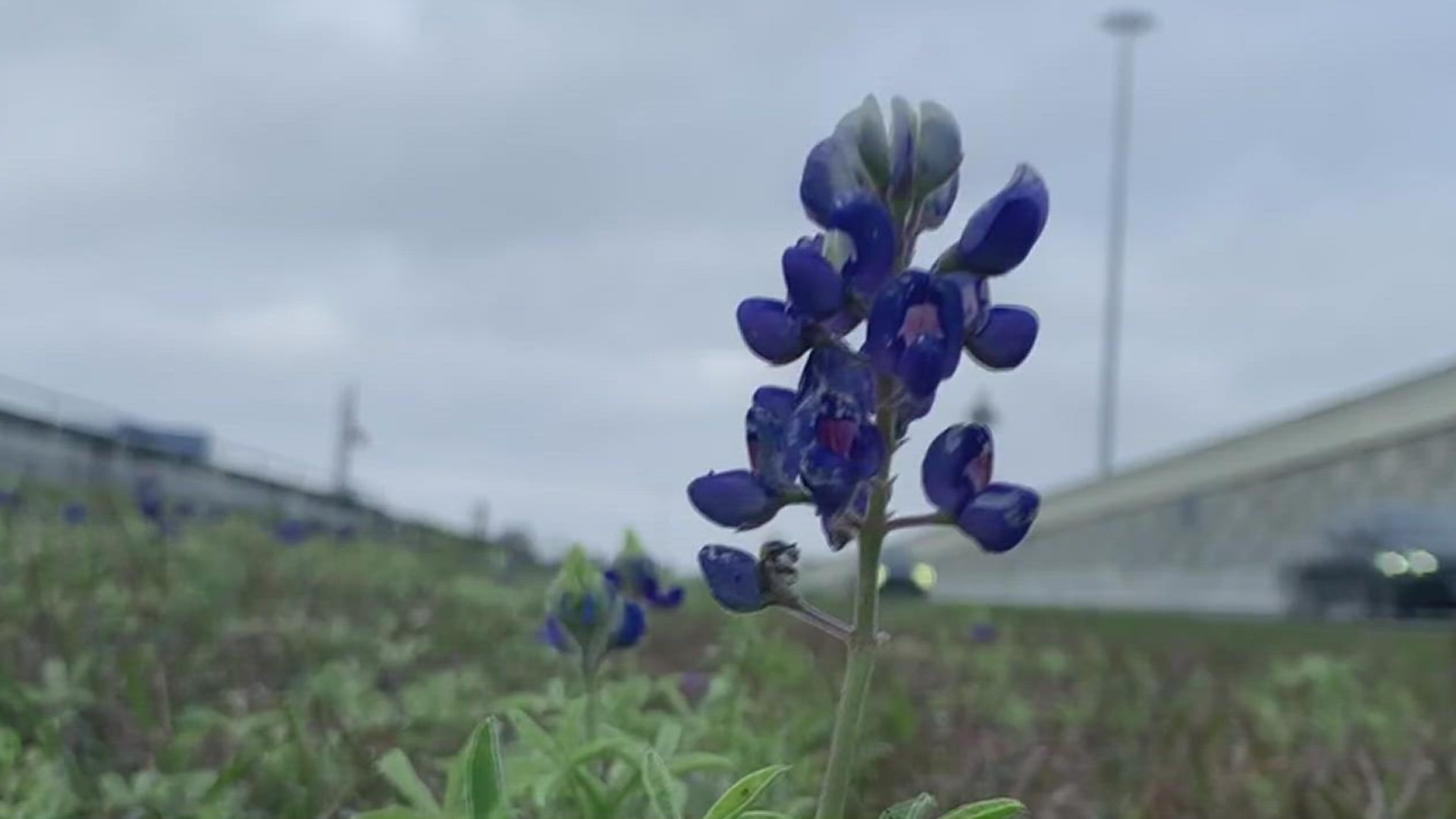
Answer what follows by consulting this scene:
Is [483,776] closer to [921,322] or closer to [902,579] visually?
[921,322]

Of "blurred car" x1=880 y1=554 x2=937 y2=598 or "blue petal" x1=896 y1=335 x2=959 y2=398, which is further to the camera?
"blurred car" x1=880 y1=554 x2=937 y2=598

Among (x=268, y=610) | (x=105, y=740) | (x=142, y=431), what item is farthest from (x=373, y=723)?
(x=142, y=431)

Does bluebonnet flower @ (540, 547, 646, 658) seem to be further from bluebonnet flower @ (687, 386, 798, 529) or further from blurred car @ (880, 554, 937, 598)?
blurred car @ (880, 554, 937, 598)

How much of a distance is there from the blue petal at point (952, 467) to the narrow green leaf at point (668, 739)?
0.65m

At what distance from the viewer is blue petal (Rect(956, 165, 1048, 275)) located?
136 cm

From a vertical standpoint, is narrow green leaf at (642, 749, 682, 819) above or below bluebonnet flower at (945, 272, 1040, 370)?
below

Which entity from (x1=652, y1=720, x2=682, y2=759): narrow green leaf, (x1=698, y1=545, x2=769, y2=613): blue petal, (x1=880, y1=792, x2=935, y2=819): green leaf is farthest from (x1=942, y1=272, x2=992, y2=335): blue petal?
(x1=652, y1=720, x2=682, y2=759): narrow green leaf

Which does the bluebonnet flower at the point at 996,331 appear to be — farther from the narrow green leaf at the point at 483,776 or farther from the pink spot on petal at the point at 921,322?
the narrow green leaf at the point at 483,776

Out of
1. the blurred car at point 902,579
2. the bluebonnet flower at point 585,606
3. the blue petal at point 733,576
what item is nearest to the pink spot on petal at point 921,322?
the blue petal at point 733,576

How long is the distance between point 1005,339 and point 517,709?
90cm

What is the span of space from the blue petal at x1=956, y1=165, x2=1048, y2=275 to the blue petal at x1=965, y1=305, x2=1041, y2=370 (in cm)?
4

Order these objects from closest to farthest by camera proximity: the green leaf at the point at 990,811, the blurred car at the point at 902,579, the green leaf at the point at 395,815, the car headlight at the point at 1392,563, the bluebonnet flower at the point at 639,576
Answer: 1. the green leaf at the point at 990,811
2. the green leaf at the point at 395,815
3. the bluebonnet flower at the point at 639,576
4. the car headlight at the point at 1392,563
5. the blurred car at the point at 902,579

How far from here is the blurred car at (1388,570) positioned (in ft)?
66.9

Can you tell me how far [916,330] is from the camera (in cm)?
131
